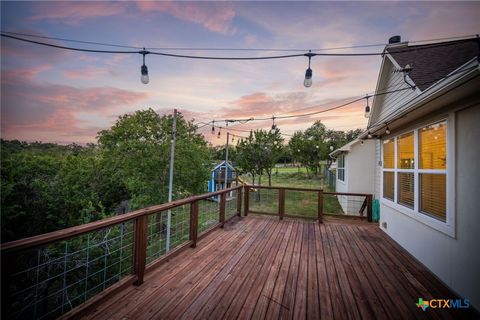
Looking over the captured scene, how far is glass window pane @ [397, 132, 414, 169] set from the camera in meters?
3.72

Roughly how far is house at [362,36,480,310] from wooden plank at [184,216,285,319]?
7.54 feet

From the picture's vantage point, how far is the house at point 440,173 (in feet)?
7.29

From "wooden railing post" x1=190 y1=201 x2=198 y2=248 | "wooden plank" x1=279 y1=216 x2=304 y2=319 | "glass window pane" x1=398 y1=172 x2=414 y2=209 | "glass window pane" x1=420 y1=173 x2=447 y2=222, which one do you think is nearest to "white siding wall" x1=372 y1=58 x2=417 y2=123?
"glass window pane" x1=398 y1=172 x2=414 y2=209

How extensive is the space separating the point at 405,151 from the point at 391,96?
2.61 m

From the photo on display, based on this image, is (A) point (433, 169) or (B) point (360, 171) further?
(B) point (360, 171)

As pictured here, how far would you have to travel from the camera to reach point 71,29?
3.68 metres

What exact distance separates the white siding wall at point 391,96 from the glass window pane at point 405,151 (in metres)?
Result: 0.94

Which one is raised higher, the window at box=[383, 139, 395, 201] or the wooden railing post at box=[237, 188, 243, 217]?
the window at box=[383, 139, 395, 201]

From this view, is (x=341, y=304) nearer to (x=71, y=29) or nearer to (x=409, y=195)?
(x=409, y=195)

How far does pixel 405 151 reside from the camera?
3.96 meters

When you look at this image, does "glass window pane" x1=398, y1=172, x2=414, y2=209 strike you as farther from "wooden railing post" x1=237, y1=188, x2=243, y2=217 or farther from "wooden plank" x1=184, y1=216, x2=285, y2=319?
"wooden railing post" x1=237, y1=188, x2=243, y2=217

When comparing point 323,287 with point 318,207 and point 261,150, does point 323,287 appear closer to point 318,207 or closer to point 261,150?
point 318,207

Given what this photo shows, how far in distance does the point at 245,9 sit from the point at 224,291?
5.11 metres

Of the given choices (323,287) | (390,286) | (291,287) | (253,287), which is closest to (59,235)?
(253,287)
